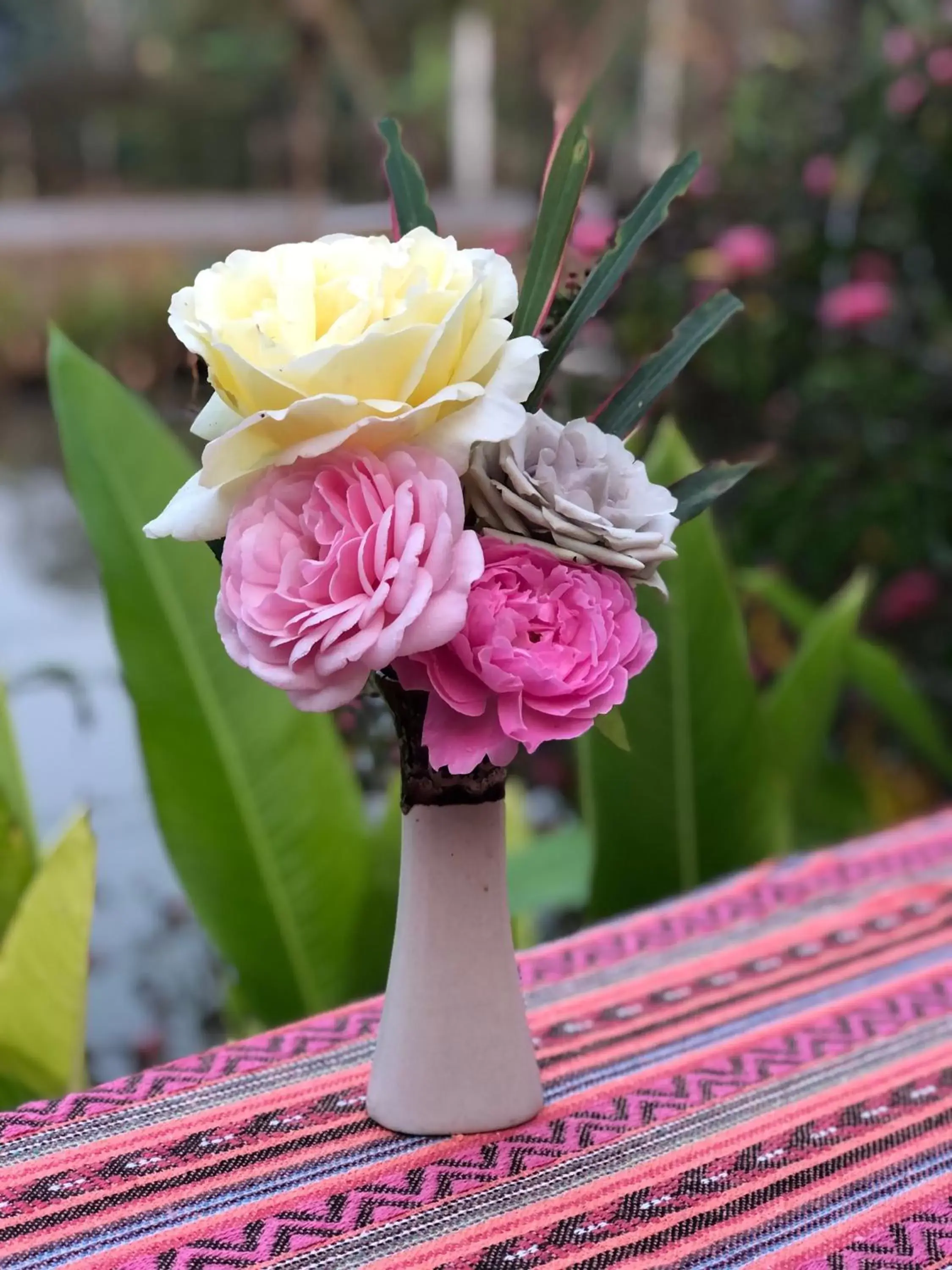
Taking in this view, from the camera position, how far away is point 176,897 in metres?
1.88

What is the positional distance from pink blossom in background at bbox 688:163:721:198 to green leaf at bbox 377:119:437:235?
1.41m

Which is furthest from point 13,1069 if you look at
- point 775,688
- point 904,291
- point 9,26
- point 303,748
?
point 9,26

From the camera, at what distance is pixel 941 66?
168 centimetres

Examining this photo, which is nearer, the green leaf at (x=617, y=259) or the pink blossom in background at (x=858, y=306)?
the green leaf at (x=617, y=259)

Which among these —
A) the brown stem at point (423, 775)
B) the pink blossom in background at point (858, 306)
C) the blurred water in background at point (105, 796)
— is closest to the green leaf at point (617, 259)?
the brown stem at point (423, 775)

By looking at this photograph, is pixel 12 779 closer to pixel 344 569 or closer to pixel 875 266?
pixel 344 569

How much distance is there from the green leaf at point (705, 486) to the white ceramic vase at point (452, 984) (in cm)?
12

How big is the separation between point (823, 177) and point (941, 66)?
0.67ft

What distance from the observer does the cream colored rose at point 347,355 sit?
1.32ft

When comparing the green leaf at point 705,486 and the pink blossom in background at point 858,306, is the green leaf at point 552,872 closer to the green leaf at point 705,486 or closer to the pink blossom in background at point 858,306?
the green leaf at point 705,486

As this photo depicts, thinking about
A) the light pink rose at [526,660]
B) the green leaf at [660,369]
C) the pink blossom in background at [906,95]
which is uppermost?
the green leaf at [660,369]

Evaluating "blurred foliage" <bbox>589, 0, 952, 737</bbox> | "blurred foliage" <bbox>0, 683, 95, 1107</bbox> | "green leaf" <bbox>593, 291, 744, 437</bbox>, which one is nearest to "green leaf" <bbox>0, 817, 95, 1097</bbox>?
"blurred foliage" <bbox>0, 683, 95, 1107</bbox>

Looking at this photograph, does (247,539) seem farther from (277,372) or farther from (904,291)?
(904,291)

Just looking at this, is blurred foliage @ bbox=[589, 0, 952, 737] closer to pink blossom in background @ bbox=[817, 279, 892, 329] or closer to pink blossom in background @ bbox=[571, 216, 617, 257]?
pink blossom in background @ bbox=[817, 279, 892, 329]
